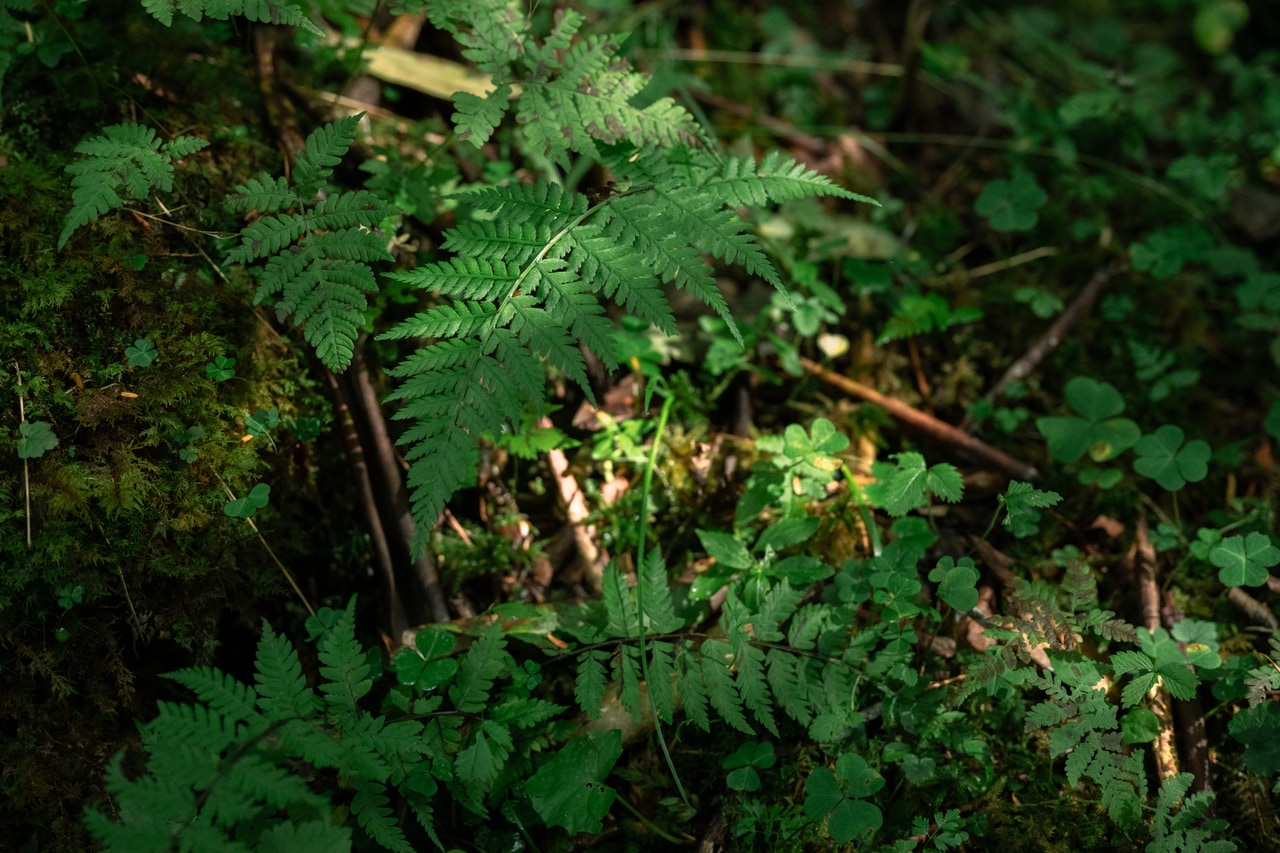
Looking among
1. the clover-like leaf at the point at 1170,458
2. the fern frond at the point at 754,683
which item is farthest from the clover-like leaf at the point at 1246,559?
the fern frond at the point at 754,683

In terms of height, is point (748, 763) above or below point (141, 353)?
below

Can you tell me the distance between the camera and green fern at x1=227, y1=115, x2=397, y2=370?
240 cm

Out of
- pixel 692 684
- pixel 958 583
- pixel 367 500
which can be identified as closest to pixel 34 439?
pixel 367 500

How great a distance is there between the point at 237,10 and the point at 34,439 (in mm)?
1431

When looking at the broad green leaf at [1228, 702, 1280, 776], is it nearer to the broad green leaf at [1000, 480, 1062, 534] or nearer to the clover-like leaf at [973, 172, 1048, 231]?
the broad green leaf at [1000, 480, 1062, 534]

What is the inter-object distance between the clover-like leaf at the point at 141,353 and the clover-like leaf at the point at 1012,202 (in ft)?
11.6

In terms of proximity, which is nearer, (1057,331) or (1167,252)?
(1057,331)

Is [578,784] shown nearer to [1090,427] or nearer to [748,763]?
[748,763]

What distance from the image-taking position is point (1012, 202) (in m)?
3.96

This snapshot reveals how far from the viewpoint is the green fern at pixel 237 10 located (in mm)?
2475

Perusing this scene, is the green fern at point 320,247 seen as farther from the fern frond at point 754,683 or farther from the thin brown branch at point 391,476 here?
the fern frond at point 754,683

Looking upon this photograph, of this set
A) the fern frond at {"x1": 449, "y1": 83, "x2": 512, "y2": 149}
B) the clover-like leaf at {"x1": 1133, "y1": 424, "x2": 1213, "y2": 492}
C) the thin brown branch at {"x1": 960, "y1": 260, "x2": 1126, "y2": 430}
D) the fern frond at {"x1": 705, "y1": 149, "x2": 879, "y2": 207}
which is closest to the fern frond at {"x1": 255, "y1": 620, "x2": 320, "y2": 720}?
the fern frond at {"x1": 449, "y1": 83, "x2": 512, "y2": 149}

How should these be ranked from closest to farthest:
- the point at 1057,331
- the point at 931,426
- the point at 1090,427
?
the point at 1090,427 → the point at 931,426 → the point at 1057,331

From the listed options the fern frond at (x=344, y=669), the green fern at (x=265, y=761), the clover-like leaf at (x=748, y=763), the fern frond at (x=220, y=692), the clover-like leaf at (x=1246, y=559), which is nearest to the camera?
the green fern at (x=265, y=761)
